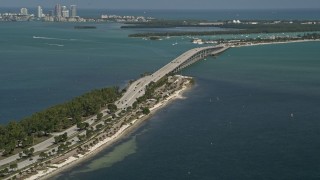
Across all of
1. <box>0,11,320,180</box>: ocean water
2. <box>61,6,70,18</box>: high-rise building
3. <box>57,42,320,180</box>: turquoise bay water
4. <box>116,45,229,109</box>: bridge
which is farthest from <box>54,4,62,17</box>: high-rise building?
<box>57,42,320,180</box>: turquoise bay water

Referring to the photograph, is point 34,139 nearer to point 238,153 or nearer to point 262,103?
point 238,153

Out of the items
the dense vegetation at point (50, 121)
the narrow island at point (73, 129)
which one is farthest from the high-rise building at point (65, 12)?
the dense vegetation at point (50, 121)

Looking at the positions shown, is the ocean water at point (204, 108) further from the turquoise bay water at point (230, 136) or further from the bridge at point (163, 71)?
the bridge at point (163, 71)

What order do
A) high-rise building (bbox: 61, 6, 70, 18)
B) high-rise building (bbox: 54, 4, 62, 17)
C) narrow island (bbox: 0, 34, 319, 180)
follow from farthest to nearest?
high-rise building (bbox: 61, 6, 70, 18), high-rise building (bbox: 54, 4, 62, 17), narrow island (bbox: 0, 34, 319, 180)

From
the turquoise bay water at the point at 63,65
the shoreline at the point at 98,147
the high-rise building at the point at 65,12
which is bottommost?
the shoreline at the point at 98,147

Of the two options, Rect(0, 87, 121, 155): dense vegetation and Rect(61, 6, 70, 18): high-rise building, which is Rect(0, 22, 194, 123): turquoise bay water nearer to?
Rect(0, 87, 121, 155): dense vegetation

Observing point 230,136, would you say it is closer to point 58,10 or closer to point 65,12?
point 58,10
